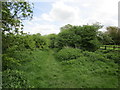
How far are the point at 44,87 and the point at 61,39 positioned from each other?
14.8 metres

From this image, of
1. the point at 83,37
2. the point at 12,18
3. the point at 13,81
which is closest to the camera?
the point at 12,18

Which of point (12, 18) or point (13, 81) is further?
point (13, 81)

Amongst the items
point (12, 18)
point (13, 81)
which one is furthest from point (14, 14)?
point (13, 81)

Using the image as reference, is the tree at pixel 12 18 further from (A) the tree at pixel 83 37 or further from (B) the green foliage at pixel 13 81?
(A) the tree at pixel 83 37

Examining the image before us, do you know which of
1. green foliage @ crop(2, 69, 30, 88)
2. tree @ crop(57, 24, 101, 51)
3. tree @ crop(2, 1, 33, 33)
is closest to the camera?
tree @ crop(2, 1, 33, 33)

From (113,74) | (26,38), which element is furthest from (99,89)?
(26,38)

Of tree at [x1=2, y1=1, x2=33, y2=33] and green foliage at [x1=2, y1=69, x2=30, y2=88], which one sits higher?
tree at [x1=2, y1=1, x2=33, y2=33]

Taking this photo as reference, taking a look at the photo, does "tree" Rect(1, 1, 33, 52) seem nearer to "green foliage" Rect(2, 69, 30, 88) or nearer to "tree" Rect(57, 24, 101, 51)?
"green foliage" Rect(2, 69, 30, 88)

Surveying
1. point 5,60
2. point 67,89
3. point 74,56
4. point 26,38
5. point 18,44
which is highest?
point 26,38

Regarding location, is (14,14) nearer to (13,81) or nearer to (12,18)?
(12,18)

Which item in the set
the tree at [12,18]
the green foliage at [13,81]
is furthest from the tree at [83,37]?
the tree at [12,18]

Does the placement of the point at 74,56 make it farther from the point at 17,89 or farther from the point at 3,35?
the point at 3,35

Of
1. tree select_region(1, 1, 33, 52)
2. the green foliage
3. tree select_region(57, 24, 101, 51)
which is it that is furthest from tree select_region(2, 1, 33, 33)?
tree select_region(57, 24, 101, 51)

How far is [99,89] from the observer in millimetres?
4238
